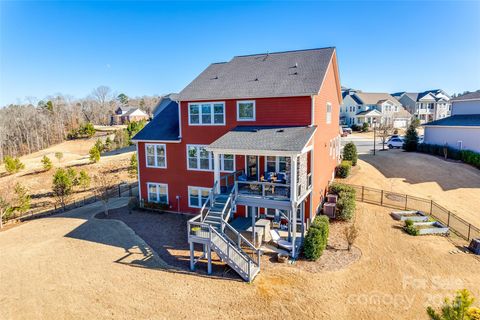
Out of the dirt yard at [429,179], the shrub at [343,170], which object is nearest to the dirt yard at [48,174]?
the shrub at [343,170]

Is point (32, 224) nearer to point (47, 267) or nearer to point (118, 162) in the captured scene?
point (47, 267)

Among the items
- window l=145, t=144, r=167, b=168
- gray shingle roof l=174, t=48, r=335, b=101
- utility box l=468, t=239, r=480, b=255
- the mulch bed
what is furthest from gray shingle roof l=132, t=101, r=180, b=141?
utility box l=468, t=239, r=480, b=255

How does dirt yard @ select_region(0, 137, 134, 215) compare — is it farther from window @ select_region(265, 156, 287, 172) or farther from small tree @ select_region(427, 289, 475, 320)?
small tree @ select_region(427, 289, 475, 320)

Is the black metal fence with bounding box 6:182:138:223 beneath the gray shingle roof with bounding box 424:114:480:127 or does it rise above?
beneath

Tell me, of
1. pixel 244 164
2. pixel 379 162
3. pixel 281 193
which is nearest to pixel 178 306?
pixel 281 193

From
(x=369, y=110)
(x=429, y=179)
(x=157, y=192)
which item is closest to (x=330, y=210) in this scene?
(x=157, y=192)

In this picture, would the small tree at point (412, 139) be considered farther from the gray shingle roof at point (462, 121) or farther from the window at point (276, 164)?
the window at point (276, 164)
